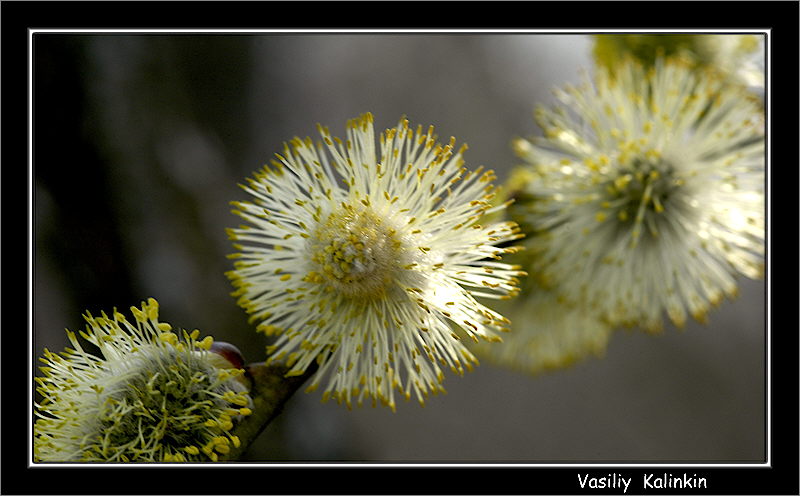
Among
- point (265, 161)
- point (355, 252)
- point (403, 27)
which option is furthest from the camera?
point (265, 161)

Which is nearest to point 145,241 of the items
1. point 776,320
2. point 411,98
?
point 411,98

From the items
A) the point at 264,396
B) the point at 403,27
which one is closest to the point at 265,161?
the point at 403,27

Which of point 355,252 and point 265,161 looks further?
point 265,161

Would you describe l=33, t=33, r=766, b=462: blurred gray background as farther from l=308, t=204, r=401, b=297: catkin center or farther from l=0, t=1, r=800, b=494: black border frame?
l=308, t=204, r=401, b=297: catkin center

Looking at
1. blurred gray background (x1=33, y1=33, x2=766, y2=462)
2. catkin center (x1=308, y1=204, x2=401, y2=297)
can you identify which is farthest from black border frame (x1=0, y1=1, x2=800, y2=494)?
catkin center (x1=308, y1=204, x2=401, y2=297)

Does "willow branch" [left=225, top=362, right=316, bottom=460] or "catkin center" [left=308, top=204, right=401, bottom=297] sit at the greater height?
"catkin center" [left=308, top=204, right=401, bottom=297]

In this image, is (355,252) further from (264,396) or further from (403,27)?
(403,27)

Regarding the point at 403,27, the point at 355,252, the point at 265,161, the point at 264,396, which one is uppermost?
the point at 403,27

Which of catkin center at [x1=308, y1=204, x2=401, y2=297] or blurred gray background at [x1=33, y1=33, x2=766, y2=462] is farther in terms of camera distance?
blurred gray background at [x1=33, y1=33, x2=766, y2=462]

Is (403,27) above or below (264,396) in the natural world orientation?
above
